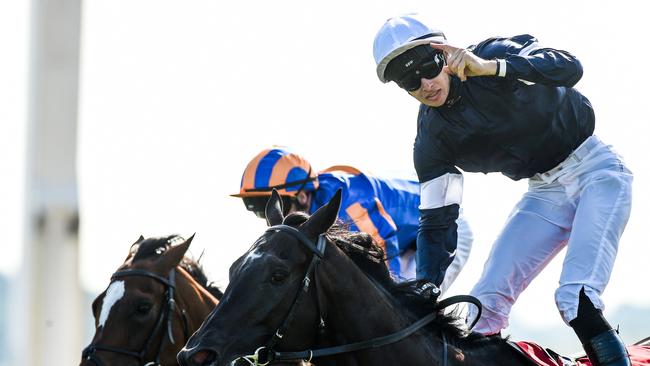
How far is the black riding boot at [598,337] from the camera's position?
443 centimetres

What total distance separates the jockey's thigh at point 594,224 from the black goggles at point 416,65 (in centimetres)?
77

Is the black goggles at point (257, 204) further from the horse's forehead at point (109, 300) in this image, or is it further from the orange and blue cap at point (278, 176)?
the horse's forehead at point (109, 300)

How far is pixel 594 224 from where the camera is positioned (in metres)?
4.73

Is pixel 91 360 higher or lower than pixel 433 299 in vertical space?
lower

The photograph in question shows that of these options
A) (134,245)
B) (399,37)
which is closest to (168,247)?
(134,245)

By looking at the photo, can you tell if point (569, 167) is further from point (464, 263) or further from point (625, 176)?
point (464, 263)

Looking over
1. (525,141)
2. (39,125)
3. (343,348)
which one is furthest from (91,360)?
(525,141)

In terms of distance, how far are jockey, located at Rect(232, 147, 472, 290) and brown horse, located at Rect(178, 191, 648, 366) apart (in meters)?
2.31

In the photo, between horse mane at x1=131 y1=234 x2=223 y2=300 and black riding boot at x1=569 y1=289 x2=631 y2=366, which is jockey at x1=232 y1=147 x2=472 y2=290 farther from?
black riding boot at x1=569 y1=289 x2=631 y2=366

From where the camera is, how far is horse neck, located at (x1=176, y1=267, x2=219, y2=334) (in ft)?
20.7

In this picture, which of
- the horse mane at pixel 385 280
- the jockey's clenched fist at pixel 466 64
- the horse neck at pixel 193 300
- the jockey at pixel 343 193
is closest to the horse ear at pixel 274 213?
the horse mane at pixel 385 280

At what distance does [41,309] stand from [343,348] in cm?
274

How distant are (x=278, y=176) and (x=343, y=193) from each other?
1.59ft

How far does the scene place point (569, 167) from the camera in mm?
5016
